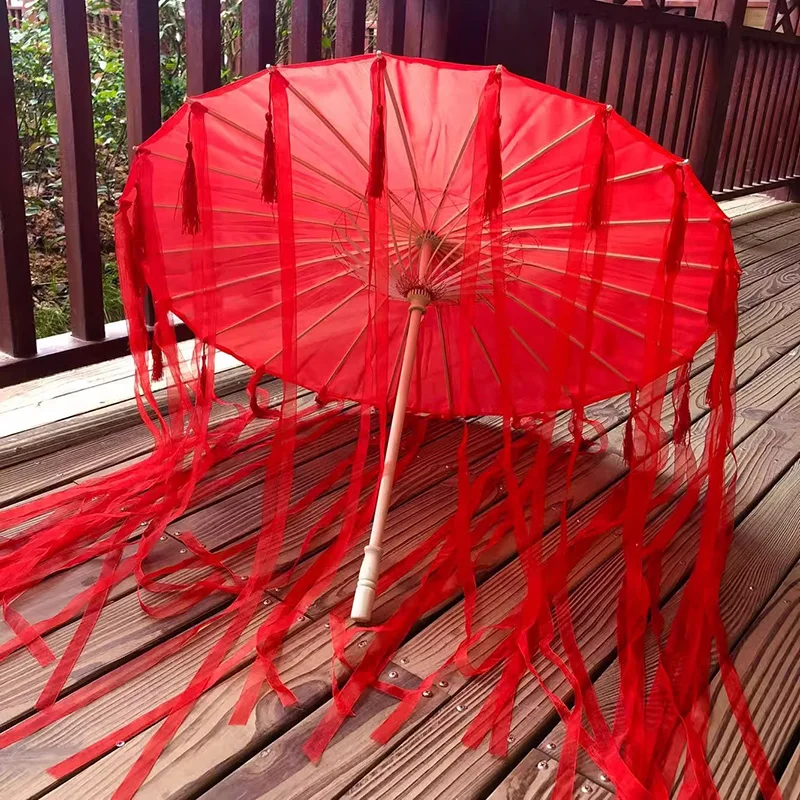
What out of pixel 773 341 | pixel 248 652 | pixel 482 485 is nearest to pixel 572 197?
pixel 482 485

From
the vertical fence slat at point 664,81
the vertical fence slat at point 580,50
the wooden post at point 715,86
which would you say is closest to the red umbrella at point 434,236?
the vertical fence slat at point 580,50

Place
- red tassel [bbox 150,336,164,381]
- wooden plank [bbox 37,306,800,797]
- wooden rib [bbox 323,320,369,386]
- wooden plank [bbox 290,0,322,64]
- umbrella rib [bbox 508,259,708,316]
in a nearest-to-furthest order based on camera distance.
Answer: wooden plank [bbox 37,306,800,797]
umbrella rib [bbox 508,259,708,316]
red tassel [bbox 150,336,164,381]
wooden rib [bbox 323,320,369,386]
wooden plank [bbox 290,0,322,64]

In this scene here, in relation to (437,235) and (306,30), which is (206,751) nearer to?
(437,235)

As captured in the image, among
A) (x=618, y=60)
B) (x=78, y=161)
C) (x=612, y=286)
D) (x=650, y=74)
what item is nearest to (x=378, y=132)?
(x=612, y=286)

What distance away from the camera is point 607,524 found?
1.45 m

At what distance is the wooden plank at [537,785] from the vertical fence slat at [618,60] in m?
2.73

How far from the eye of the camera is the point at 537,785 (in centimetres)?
95

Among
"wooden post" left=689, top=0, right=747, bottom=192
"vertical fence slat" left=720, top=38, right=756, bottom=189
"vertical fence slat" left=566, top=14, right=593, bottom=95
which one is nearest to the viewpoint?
"vertical fence slat" left=566, top=14, right=593, bottom=95

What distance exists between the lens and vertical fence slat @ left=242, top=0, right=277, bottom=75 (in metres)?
1.81

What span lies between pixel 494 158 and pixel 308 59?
1.04 metres

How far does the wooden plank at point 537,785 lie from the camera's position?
933 millimetres

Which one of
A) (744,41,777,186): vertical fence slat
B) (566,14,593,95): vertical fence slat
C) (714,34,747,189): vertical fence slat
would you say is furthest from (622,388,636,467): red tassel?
(744,41,777,186): vertical fence slat

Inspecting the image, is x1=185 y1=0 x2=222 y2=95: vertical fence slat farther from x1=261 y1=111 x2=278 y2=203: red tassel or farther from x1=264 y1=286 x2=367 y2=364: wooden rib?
x1=261 y1=111 x2=278 y2=203: red tassel

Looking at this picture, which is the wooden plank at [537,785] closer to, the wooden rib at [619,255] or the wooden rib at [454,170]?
the wooden rib at [619,255]
